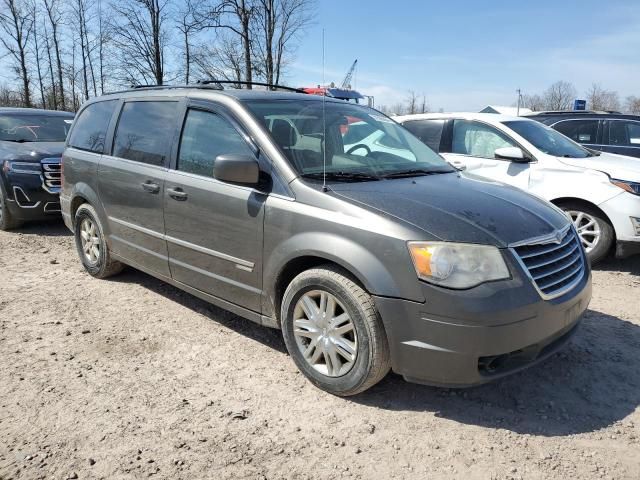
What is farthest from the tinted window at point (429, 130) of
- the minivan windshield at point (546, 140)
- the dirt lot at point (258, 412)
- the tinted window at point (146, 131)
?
the tinted window at point (146, 131)

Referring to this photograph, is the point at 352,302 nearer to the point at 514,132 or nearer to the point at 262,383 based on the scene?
the point at 262,383

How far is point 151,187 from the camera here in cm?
399

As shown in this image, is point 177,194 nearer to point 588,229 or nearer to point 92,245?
point 92,245

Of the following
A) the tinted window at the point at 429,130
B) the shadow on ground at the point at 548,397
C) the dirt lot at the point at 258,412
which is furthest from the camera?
the tinted window at the point at 429,130

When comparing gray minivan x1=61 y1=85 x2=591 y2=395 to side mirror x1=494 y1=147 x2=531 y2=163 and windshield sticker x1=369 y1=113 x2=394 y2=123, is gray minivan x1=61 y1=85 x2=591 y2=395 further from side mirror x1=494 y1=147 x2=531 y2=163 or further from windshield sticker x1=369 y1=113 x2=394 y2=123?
side mirror x1=494 y1=147 x2=531 y2=163

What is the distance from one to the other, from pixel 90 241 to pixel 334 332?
3270 mm

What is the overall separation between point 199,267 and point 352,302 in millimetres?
1406

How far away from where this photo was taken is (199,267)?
12.2 ft

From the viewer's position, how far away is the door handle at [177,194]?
3.71m

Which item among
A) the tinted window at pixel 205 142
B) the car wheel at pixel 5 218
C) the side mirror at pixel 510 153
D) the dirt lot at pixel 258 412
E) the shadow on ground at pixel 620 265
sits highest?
the tinted window at pixel 205 142

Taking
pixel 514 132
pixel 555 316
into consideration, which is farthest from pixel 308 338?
pixel 514 132

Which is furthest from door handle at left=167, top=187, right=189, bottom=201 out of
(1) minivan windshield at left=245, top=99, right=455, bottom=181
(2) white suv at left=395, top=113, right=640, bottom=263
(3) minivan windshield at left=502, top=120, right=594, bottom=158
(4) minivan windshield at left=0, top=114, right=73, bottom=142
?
(4) minivan windshield at left=0, top=114, right=73, bottom=142

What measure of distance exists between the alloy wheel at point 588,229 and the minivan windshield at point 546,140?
83 cm

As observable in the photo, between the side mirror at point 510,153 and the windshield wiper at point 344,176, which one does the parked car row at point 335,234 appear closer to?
the windshield wiper at point 344,176
